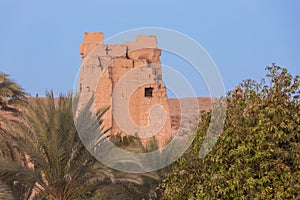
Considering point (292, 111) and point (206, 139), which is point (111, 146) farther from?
point (292, 111)

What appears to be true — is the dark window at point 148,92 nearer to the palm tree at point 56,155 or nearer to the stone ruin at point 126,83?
the stone ruin at point 126,83

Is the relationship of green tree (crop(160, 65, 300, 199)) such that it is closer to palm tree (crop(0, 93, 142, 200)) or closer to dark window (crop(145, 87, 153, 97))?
palm tree (crop(0, 93, 142, 200))

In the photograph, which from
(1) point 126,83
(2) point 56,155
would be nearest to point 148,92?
(1) point 126,83

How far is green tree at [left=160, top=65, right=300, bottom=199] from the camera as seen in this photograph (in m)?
13.8

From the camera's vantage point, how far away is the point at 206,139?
52.2 feet

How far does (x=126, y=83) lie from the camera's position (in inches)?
1243

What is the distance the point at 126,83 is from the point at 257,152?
1803 centimetres

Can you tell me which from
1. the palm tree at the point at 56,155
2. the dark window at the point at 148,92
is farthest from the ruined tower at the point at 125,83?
the palm tree at the point at 56,155

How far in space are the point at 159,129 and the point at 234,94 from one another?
48.4 feet

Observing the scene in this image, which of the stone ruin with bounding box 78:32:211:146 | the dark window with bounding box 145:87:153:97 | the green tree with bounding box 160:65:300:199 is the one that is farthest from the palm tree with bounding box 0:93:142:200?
the dark window with bounding box 145:87:153:97

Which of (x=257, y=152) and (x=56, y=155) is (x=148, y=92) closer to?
(x=56, y=155)

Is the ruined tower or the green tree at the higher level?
the ruined tower

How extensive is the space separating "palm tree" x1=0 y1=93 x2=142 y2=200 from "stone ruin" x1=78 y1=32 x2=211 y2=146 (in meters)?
15.0

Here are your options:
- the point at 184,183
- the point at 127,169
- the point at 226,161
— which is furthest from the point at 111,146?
the point at 226,161
